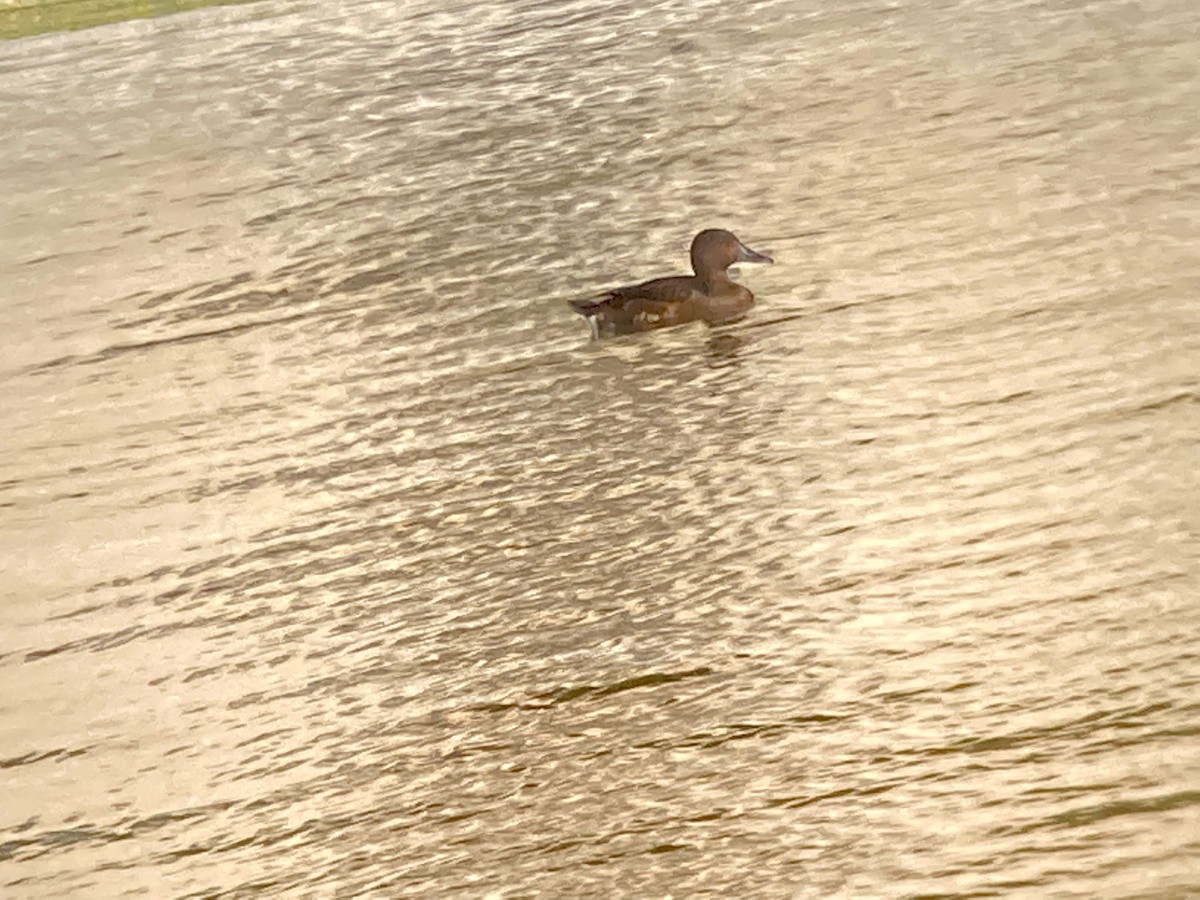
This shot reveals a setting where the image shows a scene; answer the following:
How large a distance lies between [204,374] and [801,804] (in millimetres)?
999

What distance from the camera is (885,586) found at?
1163 mm

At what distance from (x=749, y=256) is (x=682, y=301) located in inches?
5.0

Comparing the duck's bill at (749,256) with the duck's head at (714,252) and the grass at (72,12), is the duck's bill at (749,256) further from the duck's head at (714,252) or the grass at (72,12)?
the grass at (72,12)

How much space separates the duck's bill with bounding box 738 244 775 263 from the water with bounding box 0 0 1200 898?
35 mm

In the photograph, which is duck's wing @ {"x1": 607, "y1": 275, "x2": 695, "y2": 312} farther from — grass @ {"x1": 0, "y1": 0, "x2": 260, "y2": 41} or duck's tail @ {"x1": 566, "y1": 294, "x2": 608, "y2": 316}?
grass @ {"x1": 0, "y1": 0, "x2": 260, "y2": 41}

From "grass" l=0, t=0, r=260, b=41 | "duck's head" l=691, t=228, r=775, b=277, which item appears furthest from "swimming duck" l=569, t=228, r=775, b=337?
"grass" l=0, t=0, r=260, b=41

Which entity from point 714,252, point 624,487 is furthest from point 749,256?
point 624,487

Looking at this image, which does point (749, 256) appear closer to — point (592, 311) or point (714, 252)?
point (714, 252)

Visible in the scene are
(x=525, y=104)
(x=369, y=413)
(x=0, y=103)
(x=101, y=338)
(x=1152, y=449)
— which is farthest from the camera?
(x=0, y=103)

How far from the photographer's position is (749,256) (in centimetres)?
176

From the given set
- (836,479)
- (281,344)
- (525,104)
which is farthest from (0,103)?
(836,479)

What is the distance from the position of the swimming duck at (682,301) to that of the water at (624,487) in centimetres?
2

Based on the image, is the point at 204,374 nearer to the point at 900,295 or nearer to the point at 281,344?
the point at 281,344

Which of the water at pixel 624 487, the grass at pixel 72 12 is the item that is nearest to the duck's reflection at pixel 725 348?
the water at pixel 624 487
